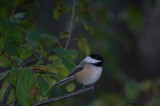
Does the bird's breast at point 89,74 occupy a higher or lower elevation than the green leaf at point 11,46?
lower

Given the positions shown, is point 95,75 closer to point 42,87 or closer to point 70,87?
point 70,87

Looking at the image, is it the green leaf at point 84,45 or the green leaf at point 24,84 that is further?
the green leaf at point 84,45

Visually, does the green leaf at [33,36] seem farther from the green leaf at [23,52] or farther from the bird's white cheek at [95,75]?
the bird's white cheek at [95,75]

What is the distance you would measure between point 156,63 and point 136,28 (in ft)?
4.18

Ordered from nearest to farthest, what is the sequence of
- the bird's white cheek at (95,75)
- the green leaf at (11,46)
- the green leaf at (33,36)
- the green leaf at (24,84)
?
the green leaf at (24,84) < the green leaf at (11,46) < the green leaf at (33,36) < the bird's white cheek at (95,75)

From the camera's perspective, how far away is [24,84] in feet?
5.93

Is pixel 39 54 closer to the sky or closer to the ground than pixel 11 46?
closer to the ground

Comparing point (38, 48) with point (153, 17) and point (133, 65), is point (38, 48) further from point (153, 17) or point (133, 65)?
point (133, 65)

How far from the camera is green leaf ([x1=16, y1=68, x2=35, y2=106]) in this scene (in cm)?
180

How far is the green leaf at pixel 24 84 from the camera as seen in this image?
1.80 meters

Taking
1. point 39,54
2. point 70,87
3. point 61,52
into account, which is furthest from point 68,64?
point 39,54

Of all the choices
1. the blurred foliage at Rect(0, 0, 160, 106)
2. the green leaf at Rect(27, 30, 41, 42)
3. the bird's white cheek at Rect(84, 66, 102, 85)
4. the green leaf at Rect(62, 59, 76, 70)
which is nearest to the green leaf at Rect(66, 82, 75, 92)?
the blurred foliage at Rect(0, 0, 160, 106)

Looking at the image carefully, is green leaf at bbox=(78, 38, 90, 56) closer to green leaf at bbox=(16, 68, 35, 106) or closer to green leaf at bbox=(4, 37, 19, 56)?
green leaf at bbox=(4, 37, 19, 56)

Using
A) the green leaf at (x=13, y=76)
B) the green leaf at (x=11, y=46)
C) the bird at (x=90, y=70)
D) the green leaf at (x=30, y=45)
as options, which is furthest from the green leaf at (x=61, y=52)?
the bird at (x=90, y=70)
